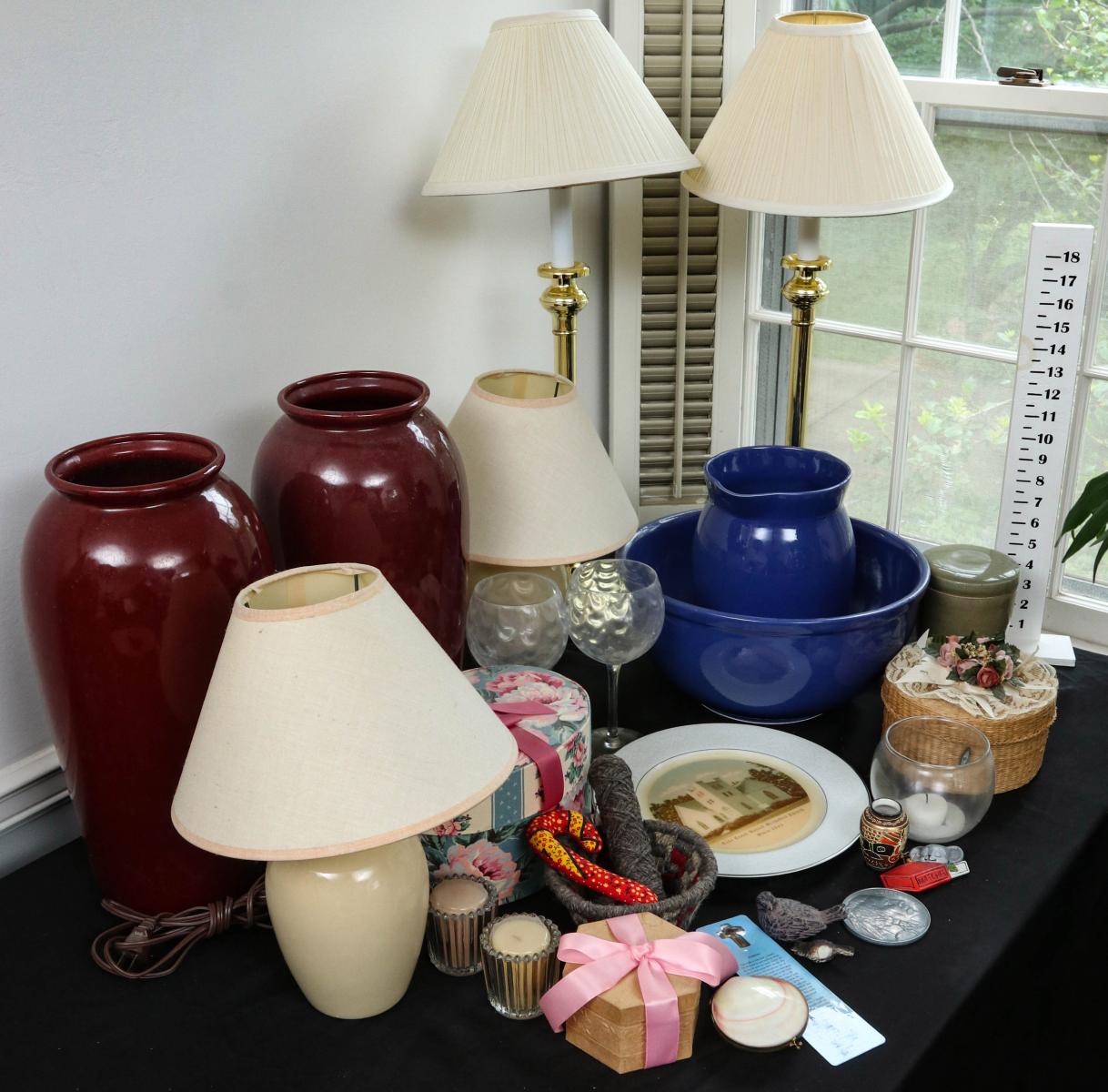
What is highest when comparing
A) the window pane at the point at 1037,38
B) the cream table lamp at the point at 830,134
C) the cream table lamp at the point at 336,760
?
the window pane at the point at 1037,38

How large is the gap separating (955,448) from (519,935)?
962mm

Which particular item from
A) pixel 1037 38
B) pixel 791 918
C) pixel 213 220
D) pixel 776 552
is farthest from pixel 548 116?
pixel 791 918

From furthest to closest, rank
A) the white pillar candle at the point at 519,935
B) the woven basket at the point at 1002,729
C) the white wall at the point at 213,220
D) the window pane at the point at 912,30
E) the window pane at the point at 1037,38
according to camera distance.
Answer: the window pane at the point at 912,30 < the window pane at the point at 1037,38 < the woven basket at the point at 1002,729 < the white wall at the point at 213,220 < the white pillar candle at the point at 519,935

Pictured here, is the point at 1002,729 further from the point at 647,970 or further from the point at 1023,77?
the point at 1023,77

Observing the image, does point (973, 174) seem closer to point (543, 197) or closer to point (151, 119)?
point (543, 197)

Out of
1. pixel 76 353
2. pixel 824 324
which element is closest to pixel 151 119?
pixel 76 353

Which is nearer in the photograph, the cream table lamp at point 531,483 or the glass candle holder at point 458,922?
the glass candle holder at point 458,922

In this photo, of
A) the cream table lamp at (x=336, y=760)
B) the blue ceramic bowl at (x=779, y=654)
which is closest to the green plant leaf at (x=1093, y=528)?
the blue ceramic bowl at (x=779, y=654)

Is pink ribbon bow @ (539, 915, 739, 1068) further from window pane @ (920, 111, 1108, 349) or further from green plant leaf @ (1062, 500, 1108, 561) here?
window pane @ (920, 111, 1108, 349)

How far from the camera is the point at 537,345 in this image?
1.62 meters

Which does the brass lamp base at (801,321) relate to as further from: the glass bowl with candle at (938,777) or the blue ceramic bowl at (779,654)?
the glass bowl with candle at (938,777)

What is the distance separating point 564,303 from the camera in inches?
56.5

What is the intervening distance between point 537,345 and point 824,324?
39cm

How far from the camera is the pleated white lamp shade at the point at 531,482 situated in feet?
4.15
